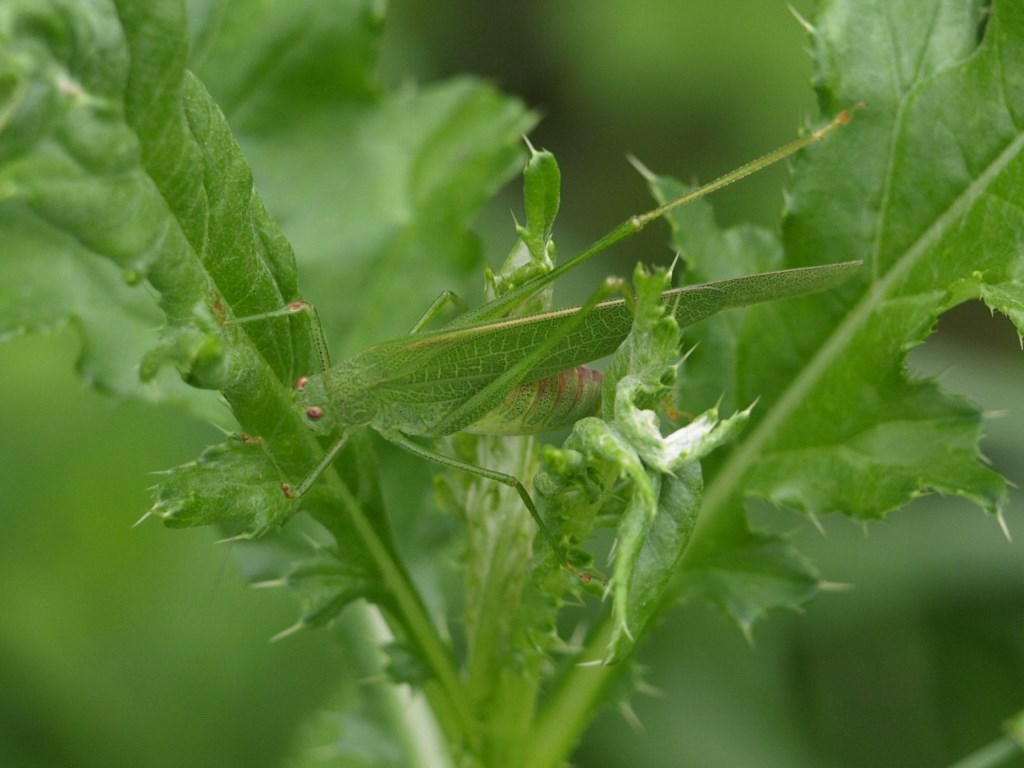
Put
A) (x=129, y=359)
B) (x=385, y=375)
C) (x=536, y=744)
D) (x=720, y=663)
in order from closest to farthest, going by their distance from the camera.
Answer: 1. (x=536, y=744)
2. (x=385, y=375)
3. (x=129, y=359)
4. (x=720, y=663)

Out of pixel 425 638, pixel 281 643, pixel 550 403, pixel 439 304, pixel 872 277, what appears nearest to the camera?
pixel 550 403

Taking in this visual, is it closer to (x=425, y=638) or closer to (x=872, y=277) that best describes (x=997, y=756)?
(x=872, y=277)

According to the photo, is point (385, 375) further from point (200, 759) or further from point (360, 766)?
point (200, 759)

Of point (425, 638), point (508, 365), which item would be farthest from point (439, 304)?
point (425, 638)

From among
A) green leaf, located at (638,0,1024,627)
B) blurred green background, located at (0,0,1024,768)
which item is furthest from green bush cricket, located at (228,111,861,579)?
blurred green background, located at (0,0,1024,768)

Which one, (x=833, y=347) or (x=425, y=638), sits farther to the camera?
(x=833, y=347)

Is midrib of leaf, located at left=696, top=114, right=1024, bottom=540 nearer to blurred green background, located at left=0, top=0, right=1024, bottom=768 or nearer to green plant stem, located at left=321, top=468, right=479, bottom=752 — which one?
green plant stem, located at left=321, top=468, right=479, bottom=752

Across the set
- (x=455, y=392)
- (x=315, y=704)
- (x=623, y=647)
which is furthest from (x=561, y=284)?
(x=623, y=647)
